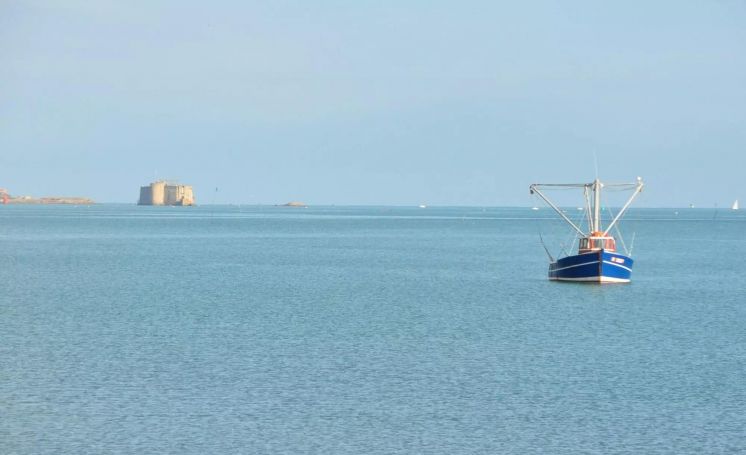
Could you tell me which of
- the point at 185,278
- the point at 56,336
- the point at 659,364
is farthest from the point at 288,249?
the point at 659,364

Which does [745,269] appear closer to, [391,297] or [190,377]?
[391,297]

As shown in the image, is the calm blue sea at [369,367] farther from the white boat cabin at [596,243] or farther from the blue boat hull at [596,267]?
the white boat cabin at [596,243]

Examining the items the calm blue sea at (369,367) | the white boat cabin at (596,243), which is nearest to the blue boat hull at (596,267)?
the white boat cabin at (596,243)

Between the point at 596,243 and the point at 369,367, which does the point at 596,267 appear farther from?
the point at 369,367

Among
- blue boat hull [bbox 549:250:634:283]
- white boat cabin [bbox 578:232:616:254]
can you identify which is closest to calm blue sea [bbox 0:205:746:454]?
blue boat hull [bbox 549:250:634:283]

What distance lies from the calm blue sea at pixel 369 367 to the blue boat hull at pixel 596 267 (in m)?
1.23

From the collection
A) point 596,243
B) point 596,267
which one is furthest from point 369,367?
point 596,243

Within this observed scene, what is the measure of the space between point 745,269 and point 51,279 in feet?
285

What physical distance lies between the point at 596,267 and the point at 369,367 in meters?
55.2

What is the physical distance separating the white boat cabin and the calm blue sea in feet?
12.7

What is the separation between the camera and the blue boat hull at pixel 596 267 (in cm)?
10706

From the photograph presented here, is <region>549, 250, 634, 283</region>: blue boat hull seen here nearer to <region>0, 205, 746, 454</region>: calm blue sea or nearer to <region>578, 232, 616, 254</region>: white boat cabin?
<region>578, 232, 616, 254</region>: white boat cabin

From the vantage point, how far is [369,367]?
56125 mm

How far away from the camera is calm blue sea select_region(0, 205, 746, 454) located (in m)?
41.6
